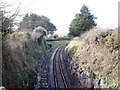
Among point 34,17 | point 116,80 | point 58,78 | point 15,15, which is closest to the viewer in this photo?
point 116,80

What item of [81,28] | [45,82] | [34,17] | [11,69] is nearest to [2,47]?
[11,69]

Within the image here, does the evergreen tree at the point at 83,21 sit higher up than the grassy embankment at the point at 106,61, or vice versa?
the evergreen tree at the point at 83,21

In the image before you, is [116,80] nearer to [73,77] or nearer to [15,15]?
[15,15]

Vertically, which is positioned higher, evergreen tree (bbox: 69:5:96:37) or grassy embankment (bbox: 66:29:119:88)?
evergreen tree (bbox: 69:5:96:37)

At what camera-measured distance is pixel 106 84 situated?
13.6 meters

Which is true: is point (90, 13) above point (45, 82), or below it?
above

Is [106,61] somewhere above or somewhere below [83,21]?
below

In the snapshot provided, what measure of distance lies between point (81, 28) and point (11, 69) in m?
31.1

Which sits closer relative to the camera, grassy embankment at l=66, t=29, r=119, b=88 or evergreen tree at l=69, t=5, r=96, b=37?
grassy embankment at l=66, t=29, r=119, b=88

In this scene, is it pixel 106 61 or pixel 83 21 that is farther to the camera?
pixel 83 21

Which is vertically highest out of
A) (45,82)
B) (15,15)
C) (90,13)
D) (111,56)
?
(90,13)

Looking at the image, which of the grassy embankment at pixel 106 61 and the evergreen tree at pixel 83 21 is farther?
the evergreen tree at pixel 83 21

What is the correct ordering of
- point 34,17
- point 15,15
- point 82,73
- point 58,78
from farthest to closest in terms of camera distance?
point 34,17, point 58,78, point 82,73, point 15,15

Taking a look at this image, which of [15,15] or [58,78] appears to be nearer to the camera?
[15,15]
